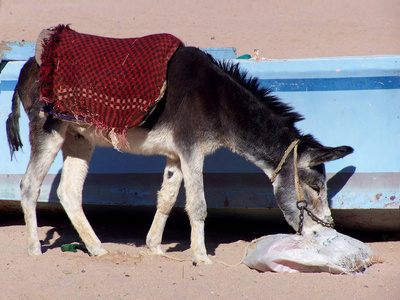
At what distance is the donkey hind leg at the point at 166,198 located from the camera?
4824 millimetres

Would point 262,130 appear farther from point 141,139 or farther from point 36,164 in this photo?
point 36,164

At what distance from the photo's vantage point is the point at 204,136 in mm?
4320

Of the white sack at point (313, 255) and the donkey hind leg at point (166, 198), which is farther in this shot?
the donkey hind leg at point (166, 198)

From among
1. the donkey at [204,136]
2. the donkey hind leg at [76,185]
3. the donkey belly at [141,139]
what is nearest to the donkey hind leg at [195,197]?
the donkey at [204,136]

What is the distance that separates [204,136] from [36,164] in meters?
1.52

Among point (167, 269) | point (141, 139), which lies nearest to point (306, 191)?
point (167, 269)

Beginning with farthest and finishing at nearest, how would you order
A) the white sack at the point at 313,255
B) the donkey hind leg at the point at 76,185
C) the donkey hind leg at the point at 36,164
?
1. the donkey hind leg at the point at 76,185
2. the donkey hind leg at the point at 36,164
3. the white sack at the point at 313,255

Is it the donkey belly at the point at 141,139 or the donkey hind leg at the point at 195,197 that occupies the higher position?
the donkey belly at the point at 141,139

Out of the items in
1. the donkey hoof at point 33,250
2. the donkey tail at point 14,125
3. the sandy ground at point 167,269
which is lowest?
the sandy ground at point 167,269

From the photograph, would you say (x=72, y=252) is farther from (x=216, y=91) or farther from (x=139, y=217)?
(x=216, y=91)

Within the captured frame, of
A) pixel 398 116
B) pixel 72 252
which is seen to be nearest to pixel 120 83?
pixel 72 252

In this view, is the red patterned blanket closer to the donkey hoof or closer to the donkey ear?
the donkey hoof

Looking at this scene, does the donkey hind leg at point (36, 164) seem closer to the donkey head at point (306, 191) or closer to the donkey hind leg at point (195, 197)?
the donkey hind leg at point (195, 197)

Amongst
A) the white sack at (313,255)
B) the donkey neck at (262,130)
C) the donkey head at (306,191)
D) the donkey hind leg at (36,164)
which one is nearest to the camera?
the white sack at (313,255)
